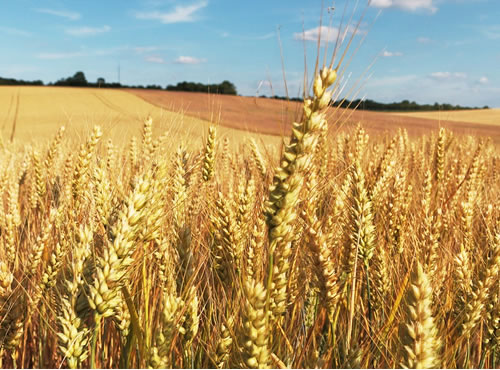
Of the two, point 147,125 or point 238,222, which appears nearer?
point 238,222

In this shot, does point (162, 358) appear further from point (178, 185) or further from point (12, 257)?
point (12, 257)

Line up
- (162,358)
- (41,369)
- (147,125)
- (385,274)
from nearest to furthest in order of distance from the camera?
(162,358) → (41,369) → (385,274) → (147,125)

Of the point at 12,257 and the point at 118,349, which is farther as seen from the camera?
the point at 12,257

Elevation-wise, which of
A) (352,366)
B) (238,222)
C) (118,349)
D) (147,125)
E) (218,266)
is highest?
(147,125)

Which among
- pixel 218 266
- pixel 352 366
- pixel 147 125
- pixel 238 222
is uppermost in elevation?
pixel 147 125

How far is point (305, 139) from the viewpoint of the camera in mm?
980

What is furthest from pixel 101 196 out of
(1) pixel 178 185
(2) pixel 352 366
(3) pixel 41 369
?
(2) pixel 352 366

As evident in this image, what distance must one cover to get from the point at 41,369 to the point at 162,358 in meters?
0.66

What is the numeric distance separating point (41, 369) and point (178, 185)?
0.91m

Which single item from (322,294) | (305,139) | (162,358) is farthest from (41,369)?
(305,139)

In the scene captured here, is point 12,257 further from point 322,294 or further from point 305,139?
point 305,139

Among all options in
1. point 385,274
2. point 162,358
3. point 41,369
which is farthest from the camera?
point 385,274

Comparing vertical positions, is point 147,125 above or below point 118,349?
above

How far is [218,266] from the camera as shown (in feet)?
5.38
